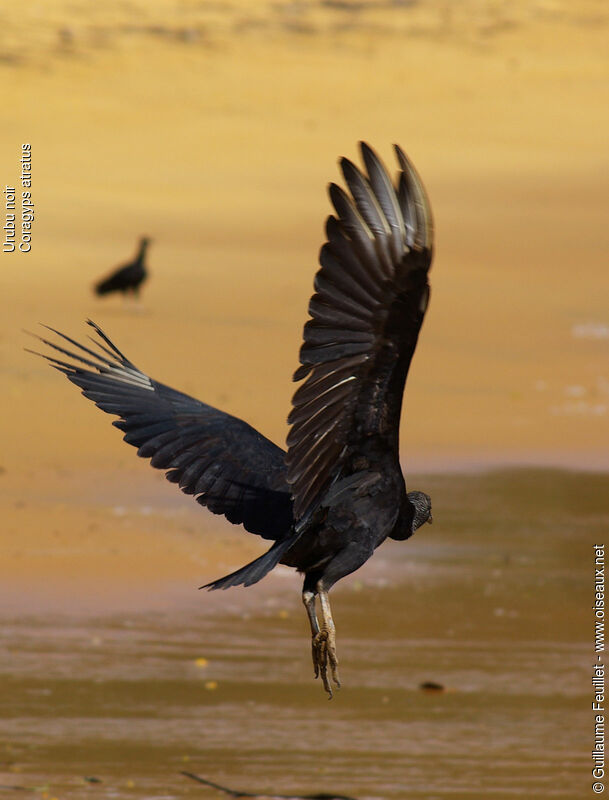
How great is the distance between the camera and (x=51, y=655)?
8906 millimetres

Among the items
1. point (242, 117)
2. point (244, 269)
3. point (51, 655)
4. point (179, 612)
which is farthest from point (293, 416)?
point (242, 117)

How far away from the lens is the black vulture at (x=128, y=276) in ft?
57.5

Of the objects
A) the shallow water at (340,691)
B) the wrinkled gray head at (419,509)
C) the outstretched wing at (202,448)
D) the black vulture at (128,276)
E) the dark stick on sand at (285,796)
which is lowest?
the dark stick on sand at (285,796)

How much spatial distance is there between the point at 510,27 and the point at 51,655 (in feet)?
69.0

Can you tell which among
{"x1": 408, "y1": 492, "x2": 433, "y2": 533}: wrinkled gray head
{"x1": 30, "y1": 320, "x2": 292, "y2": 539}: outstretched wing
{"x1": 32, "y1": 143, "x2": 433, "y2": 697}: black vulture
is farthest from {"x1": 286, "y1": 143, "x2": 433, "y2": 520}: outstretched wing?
{"x1": 30, "y1": 320, "x2": 292, "y2": 539}: outstretched wing

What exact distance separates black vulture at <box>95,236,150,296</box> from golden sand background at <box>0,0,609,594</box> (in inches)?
11.7

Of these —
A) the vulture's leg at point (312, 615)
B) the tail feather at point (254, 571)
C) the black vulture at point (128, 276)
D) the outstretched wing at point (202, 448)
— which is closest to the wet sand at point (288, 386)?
the black vulture at point (128, 276)

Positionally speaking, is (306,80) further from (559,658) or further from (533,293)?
(559,658)

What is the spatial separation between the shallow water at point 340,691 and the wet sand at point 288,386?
0.07 ft

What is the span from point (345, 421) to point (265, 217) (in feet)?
55.7

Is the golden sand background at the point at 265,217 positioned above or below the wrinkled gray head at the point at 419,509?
above

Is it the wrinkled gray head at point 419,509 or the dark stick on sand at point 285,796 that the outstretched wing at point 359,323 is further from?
the dark stick on sand at point 285,796

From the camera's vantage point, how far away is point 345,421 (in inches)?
196

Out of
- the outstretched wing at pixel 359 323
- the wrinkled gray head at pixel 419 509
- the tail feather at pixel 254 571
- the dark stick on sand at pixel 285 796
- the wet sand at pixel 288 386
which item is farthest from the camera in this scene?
the wet sand at pixel 288 386
